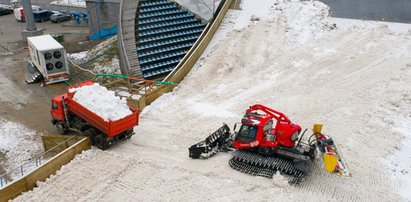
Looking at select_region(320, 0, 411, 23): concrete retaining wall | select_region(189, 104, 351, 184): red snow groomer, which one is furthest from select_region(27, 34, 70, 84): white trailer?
select_region(320, 0, 411, 23): concrete retaining wall

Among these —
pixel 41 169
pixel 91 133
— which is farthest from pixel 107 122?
pixel 41 169

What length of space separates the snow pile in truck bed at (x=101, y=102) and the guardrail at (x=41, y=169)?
134 centimetres

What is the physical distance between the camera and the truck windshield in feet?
42.8

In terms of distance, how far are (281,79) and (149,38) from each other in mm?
9031

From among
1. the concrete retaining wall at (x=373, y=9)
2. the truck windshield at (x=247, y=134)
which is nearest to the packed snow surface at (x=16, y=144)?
the truck windshield at (x=247, y=134)

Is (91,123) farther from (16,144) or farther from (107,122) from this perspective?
(16,144)

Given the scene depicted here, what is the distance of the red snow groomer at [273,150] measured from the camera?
12.3 metres

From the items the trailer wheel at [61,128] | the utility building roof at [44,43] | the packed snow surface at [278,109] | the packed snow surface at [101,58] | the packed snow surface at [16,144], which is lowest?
the packed snow surface at [16,144]

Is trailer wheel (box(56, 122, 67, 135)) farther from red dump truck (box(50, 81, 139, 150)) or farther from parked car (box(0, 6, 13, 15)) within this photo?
parked car (box(0, 6, 13, 15))

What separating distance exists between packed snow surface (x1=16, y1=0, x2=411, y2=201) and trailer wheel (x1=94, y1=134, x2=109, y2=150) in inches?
10.8

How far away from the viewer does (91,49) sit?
2925cm

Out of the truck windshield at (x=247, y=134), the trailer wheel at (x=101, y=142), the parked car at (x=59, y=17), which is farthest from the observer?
the parked car at (x=59, y=17)

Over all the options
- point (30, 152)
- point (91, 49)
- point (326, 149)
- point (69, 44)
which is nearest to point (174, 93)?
point (30, 152)

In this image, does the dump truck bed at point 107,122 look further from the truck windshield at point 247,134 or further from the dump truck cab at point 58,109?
the truck windshield at point 247,134
